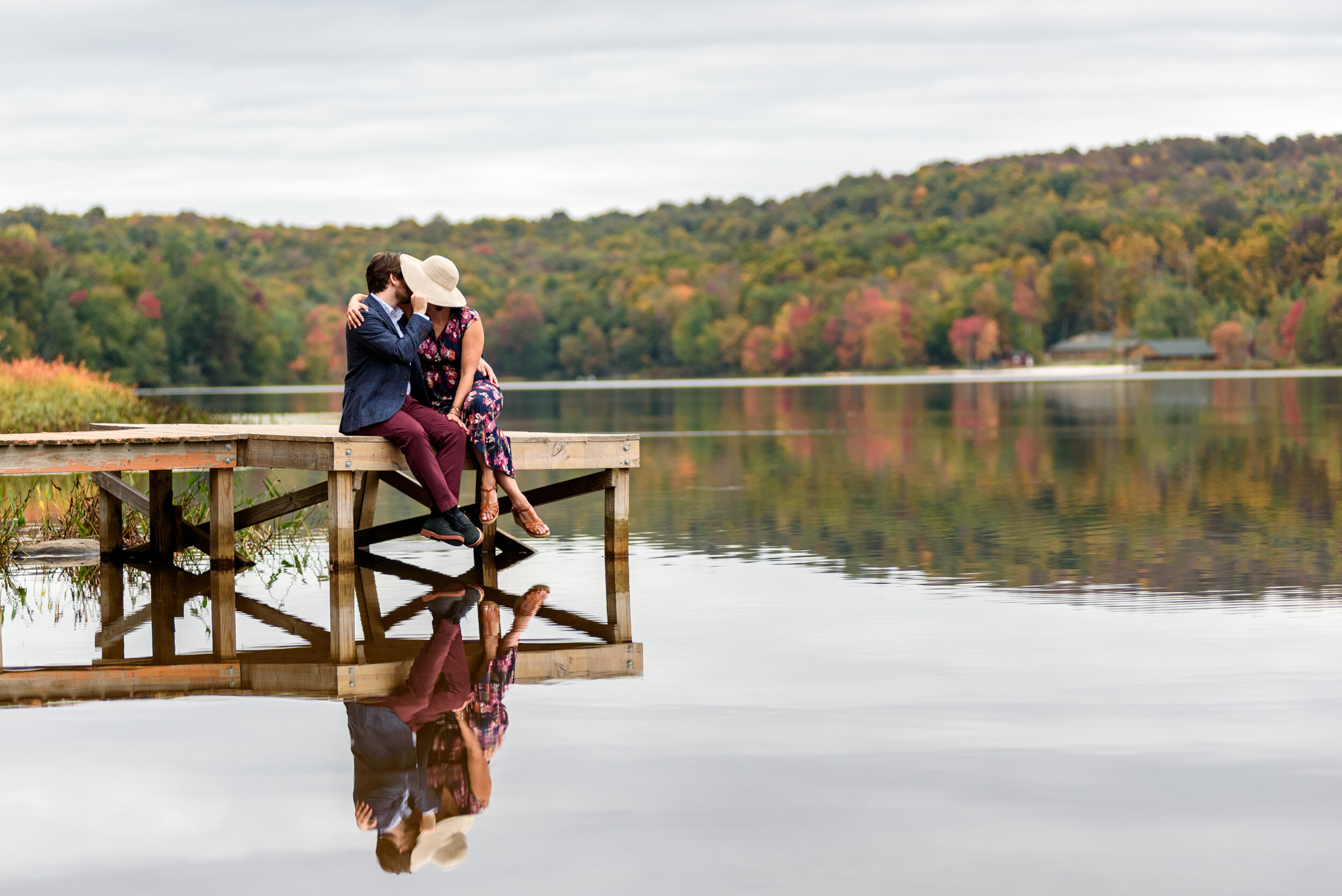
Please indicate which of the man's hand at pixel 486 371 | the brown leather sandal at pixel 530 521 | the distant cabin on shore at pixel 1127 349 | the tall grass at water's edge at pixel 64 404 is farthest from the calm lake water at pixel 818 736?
the distant cabin on shore at pixel 1127 349

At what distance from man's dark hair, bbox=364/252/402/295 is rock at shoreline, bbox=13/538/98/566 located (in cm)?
388

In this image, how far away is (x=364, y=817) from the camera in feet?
18.6

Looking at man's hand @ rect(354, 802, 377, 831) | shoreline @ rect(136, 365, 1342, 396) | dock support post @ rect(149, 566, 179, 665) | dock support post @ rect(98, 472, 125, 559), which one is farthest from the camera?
shoreline @ rect(136, 365, 1342, 396)

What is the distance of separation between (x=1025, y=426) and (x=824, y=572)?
961 inches

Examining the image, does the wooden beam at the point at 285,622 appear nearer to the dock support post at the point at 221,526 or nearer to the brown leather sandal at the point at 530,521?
the dock support post at the point at 221,526

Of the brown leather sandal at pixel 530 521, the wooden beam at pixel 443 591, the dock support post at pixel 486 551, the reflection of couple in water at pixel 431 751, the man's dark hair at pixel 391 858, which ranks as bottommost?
the man's dark hair at pixel 391 858

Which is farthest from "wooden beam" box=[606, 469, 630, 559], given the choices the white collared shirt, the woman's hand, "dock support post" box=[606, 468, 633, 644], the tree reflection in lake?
the woman's hand

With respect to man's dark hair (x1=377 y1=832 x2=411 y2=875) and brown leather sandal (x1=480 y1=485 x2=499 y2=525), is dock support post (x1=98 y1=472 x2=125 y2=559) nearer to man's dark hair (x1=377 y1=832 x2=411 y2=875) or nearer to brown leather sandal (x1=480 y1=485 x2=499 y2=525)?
brown leather sandal (x1=480 y1=485 x2=499 y2=525)

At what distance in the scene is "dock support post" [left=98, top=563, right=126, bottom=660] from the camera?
905 centimetres

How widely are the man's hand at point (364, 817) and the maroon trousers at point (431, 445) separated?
17.4ft

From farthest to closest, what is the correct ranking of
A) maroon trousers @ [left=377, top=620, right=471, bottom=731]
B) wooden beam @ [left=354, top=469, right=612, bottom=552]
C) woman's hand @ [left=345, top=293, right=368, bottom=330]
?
wooden beam @ [left=354, top=469, right=612, bottom=552]
woman's hand @ [left=345, top=293, right=368, bottom=330]
maroon trousers @ [left=377, top=620, right=471, bottom=731]

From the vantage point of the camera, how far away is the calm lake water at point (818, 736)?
17.0 feet

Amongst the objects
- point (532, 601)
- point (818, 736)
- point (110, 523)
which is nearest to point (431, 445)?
point (532, 601)

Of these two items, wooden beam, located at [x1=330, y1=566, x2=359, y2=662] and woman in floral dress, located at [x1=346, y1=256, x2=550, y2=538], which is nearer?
wooden beam, located at [x1=330, y1=566, x2=359, y2=662]
